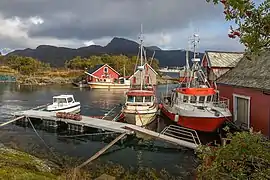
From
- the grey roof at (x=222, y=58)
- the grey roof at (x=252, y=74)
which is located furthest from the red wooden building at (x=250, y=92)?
the grey roof at (x=222, y=58)

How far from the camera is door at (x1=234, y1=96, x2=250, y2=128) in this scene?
68.2 ft

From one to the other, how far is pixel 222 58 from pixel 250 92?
313 inches

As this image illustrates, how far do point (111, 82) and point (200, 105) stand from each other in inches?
2157

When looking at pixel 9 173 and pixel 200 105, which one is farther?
pixel 200 105

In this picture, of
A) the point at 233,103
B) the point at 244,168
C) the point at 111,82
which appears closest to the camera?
the point at 244,168

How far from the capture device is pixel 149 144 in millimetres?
20609

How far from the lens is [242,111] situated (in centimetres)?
2172

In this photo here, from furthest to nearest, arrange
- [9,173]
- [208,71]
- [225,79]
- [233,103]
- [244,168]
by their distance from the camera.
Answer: [208,71] < [225,79] < [233,103] < [9,173] < [244,168]

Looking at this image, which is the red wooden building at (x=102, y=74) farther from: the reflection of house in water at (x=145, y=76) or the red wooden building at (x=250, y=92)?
the red wooden building at (x=250, y=92)

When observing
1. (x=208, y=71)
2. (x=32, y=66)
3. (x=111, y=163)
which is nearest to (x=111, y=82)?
(x=32, y=66)

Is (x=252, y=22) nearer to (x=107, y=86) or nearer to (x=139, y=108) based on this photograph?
(x=139, y=108)

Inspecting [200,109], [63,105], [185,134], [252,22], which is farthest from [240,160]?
[63,105]

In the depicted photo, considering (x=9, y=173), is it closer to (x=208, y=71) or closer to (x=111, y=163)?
(x=111, y=163)

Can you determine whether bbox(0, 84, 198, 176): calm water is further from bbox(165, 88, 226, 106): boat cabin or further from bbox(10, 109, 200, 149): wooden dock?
bbox(165, 88, 226, 106): boat cabin
